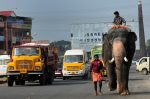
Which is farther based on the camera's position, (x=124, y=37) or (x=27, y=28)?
(x=27, y=28)

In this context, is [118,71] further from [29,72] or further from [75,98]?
[29,72]

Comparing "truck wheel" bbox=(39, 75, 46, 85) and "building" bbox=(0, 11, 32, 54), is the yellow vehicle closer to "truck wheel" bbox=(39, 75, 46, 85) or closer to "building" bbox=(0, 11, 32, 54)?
"truck wheel" bbox=(39, 75, 46, 85)

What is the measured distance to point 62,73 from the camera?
155ft

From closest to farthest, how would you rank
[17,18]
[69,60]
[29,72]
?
1. [29,72]
2. [69,60]
3. [17,18]

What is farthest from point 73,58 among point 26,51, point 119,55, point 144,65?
point 119,55

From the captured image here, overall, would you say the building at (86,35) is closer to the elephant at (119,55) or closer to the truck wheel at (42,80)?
the truck wheel at (42,80)

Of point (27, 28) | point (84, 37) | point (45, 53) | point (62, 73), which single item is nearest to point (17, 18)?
point (27, 28)

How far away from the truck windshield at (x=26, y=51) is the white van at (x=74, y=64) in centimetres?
1205

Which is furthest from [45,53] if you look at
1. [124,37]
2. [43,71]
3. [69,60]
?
[124,37]

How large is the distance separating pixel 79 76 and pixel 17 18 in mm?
74956

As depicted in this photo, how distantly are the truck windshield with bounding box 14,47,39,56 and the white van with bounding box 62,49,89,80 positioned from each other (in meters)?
12.1

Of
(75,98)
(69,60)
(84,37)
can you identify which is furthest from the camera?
(84,37)

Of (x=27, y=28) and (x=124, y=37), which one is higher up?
(x=27, y=28)

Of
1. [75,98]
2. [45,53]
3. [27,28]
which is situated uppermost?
[27,28]
